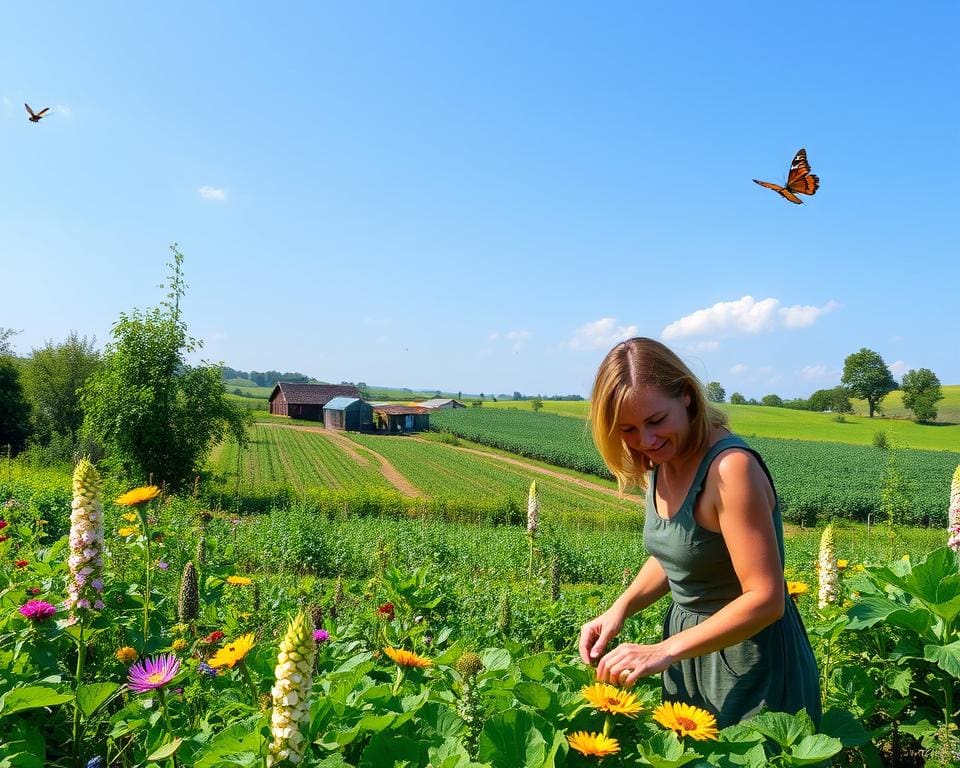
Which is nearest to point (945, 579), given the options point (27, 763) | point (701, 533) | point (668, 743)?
point (701, 533)

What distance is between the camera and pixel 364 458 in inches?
1697

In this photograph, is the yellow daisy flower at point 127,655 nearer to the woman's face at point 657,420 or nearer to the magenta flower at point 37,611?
the magenta flower at point 37,611

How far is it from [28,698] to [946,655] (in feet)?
9.12

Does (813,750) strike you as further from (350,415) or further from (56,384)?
(350,415)

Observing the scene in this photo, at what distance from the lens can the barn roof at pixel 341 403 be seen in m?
62.8

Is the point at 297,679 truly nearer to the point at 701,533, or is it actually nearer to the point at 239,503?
the point at 701,533

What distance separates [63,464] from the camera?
2906 cm

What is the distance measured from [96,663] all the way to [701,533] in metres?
2.37

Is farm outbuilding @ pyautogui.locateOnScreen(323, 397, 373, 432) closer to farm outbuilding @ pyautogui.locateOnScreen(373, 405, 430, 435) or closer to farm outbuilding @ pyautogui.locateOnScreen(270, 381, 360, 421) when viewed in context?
farm outbuilding @ pyautogui.locateOnScreen(373, 405, 430, 435)

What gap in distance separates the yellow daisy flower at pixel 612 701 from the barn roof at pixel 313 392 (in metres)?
70.1

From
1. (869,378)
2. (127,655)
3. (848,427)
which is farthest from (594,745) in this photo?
(869,378)

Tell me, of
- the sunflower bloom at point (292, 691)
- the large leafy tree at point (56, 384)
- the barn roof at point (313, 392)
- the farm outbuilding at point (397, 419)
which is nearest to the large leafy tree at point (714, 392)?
the sunflower bloom at point (292, 691)

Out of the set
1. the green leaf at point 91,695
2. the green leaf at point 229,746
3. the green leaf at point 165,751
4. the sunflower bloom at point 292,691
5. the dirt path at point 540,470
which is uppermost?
the sunflower bloom at point 292,691

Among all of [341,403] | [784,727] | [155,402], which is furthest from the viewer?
[341,403]
